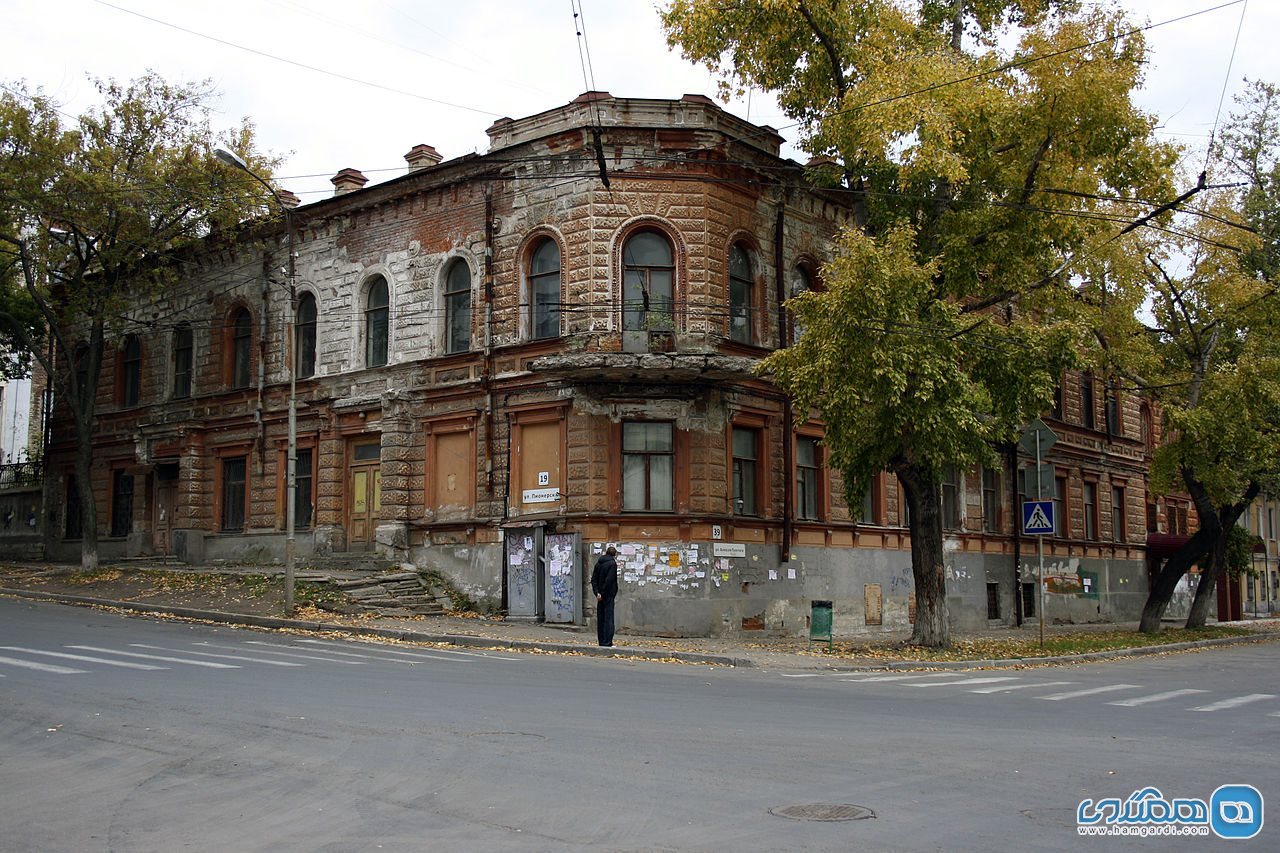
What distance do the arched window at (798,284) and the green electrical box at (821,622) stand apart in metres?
7.98

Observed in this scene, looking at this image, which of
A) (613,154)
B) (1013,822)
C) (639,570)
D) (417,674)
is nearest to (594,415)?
(639,570)

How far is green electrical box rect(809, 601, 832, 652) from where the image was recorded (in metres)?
21.9

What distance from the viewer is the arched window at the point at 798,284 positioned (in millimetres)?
28047

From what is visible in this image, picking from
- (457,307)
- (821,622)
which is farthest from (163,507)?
(821,622)

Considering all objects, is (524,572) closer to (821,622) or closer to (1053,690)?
(821,622)

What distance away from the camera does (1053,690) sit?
16266 millimetres

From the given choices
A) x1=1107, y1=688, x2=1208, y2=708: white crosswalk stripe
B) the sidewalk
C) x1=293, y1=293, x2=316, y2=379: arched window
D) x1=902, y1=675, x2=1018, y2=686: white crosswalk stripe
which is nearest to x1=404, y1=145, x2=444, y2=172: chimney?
x1=293, y1=293, x2=316, y2=379: arched window

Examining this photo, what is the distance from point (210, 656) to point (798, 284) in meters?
17.2

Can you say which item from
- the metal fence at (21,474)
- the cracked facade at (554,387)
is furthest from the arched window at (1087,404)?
the metal fence at (21,474)

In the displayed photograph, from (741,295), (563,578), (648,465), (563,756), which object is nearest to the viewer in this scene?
(563,756)

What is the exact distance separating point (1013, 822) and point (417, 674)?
9628 mm

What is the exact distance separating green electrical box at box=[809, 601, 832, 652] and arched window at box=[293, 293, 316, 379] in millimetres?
16372

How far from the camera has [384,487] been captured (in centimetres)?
2839

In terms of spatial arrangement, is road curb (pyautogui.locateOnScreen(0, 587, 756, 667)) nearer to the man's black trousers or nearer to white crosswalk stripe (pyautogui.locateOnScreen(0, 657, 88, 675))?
the man's black trousers
